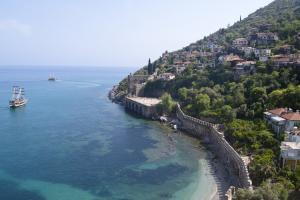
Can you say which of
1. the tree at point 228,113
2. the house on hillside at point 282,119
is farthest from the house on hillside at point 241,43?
the house on hillside at point 282,119

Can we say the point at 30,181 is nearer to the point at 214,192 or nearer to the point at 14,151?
the point at 14,151

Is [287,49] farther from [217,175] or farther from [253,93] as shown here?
[217,175]

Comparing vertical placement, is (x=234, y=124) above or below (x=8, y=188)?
above

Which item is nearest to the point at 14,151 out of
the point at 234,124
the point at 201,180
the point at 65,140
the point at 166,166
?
the point at 65,140

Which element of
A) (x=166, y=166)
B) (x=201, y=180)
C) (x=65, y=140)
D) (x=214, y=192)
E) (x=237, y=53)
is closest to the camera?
(x=214, y=192)

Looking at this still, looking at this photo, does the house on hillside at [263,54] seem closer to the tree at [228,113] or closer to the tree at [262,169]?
the tree at [228,113]

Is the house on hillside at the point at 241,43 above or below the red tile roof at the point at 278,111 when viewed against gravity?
above
